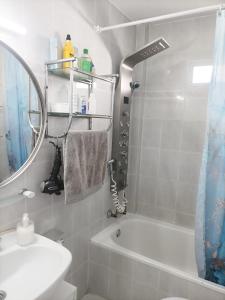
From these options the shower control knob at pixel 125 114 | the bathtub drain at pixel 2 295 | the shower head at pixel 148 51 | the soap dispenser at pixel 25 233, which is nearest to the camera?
the bathtub drain at pixel 2 295

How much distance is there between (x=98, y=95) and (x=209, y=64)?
1.05 m

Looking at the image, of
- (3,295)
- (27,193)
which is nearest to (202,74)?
(27,193)

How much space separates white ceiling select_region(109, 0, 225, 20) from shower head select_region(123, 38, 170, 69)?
38 cm

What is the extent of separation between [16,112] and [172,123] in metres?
1.51

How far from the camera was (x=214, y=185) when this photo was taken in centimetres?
152

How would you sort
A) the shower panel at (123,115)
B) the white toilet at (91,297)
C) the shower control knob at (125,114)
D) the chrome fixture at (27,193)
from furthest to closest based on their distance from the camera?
the shower control knob at (125,114)
the shower panel at (123,115)
the white toilet at (91,297)
the chrome fixture at (27,193)

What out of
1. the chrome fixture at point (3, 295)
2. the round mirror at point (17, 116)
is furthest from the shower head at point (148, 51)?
the chrome fixture at point (3, 295)

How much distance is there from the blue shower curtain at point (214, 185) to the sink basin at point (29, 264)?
94 centimetres

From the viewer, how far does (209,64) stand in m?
2.10

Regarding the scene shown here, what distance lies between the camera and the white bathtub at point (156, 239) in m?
2.25

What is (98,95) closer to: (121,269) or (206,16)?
(206,16)

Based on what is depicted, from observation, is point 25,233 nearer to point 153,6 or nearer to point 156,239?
point 156,239

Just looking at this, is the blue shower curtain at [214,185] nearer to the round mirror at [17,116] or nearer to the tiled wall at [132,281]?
the tiled wall at [132,281]

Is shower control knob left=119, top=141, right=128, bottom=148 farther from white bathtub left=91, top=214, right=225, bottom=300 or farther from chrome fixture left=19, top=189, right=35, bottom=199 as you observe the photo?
chrome fixture left=19, top=189, right=35, bottom=199
